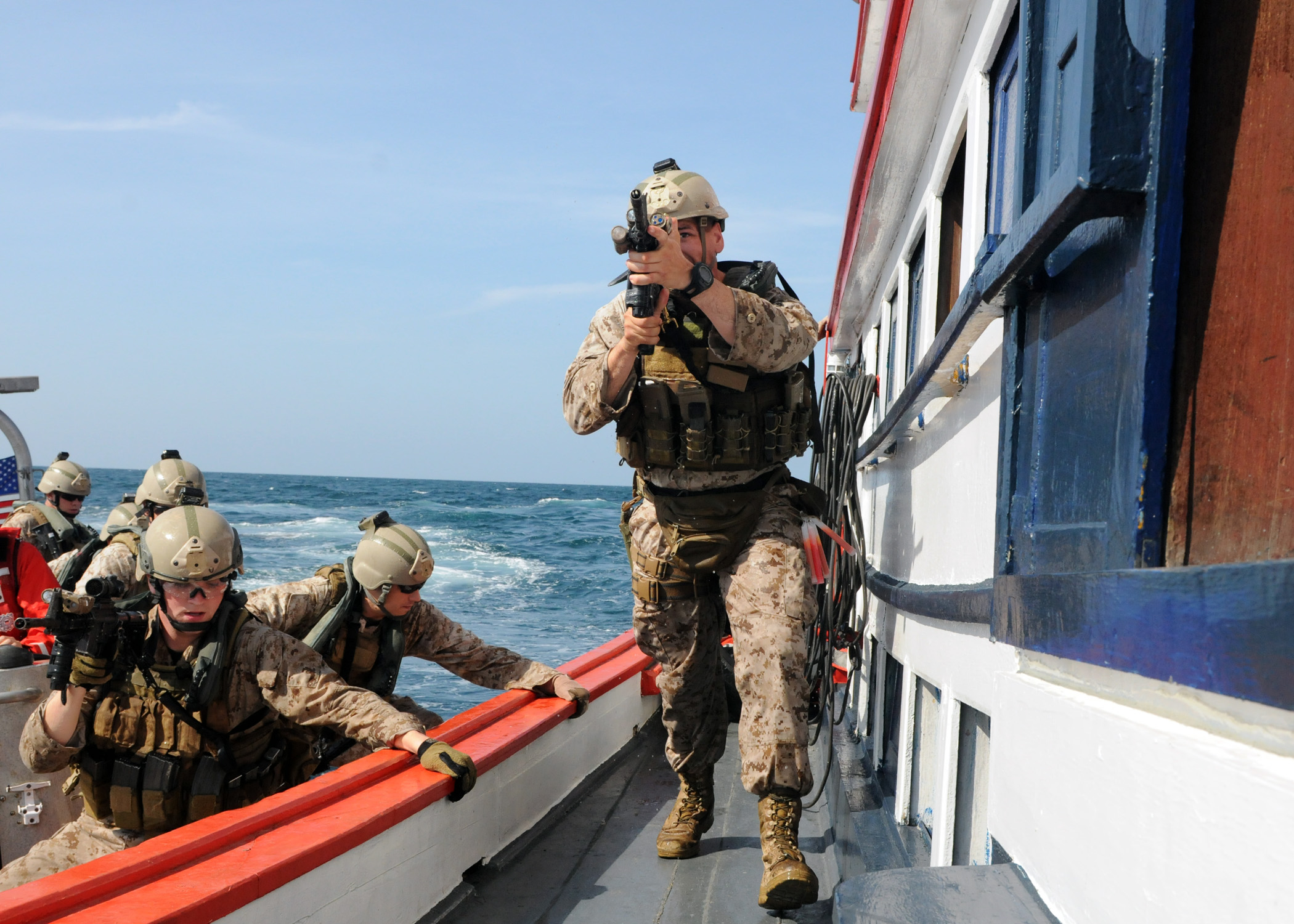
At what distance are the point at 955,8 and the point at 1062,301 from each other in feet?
5.31

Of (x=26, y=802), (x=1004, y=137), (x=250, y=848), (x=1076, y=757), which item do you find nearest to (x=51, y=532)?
(x=26, y=802)

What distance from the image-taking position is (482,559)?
26641mm

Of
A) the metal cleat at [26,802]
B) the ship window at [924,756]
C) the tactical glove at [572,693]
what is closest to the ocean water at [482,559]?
the metal cleat at [26,802]

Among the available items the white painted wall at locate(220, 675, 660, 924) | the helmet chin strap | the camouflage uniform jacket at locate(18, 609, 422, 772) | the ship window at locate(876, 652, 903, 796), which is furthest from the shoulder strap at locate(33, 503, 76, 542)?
the ship window at locate(876, 652, 903, 796)

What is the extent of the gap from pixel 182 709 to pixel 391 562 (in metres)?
0.92

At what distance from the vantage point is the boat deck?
10.0ft

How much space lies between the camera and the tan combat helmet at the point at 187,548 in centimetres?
343

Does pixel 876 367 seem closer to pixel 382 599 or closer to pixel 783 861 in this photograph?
pixel 382 599

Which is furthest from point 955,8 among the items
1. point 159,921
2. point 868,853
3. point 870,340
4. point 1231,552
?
point 870,340

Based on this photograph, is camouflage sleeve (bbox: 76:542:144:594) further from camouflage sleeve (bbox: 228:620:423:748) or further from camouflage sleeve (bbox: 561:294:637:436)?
camouflage sleeve (bbox: 561:294:637:436)

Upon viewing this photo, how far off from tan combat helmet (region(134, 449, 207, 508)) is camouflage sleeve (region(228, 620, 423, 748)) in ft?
8.28

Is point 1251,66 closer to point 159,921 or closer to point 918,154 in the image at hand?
point 159,921

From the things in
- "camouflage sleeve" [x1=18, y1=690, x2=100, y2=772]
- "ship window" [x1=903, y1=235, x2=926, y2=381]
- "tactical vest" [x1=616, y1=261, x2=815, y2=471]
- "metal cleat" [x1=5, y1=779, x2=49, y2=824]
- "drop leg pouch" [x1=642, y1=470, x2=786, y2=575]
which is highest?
"ship window" [x1=903, y1=235, x2=926, y2=381]

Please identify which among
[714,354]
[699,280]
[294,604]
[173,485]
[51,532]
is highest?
[699,280]
